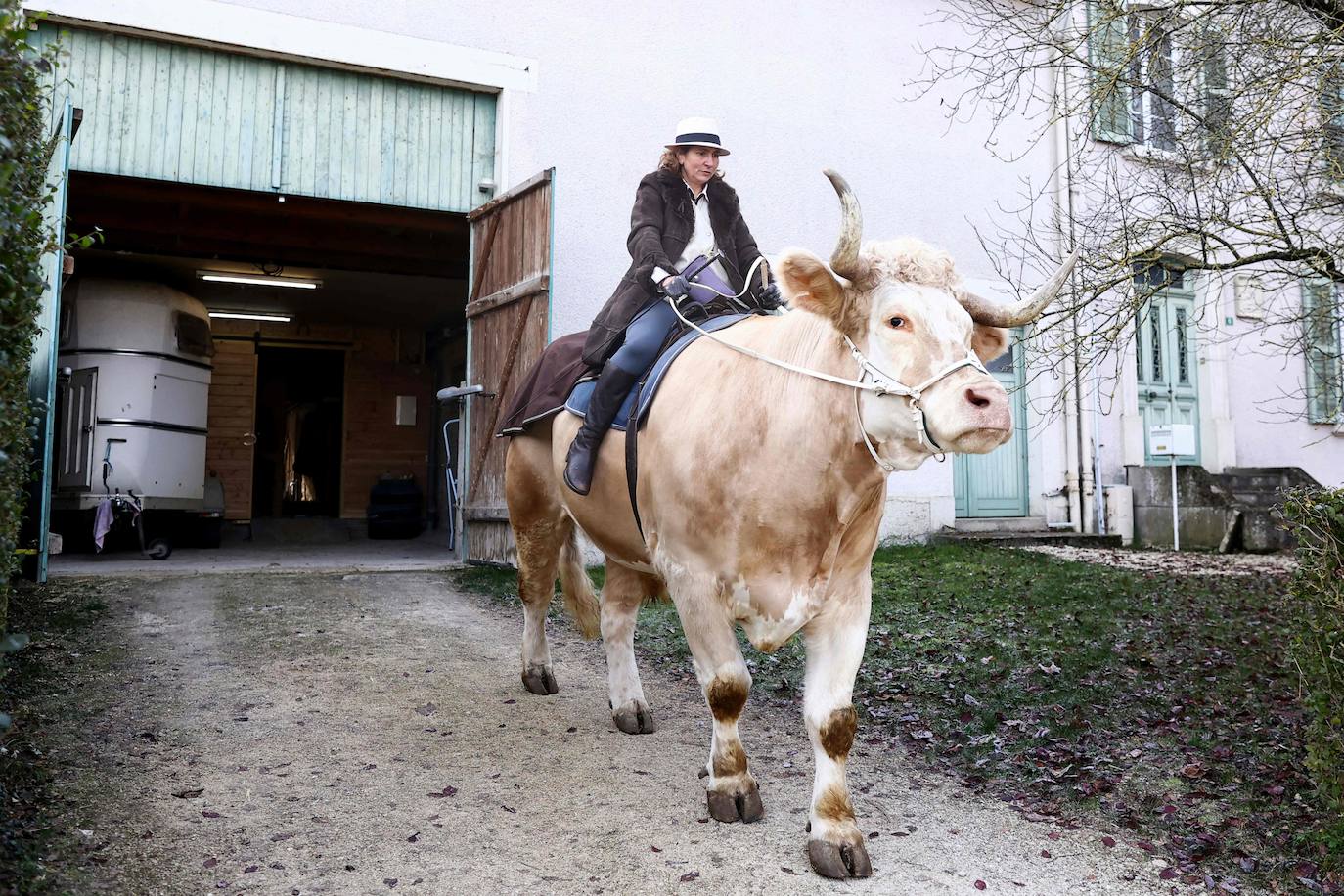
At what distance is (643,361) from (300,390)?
1600 cm

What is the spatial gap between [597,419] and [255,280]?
11.5 metres

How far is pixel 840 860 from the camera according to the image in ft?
9.48

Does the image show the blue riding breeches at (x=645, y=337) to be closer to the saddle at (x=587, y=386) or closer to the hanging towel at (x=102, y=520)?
the saddle at (x=587, y=386)

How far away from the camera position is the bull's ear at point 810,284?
293 cm

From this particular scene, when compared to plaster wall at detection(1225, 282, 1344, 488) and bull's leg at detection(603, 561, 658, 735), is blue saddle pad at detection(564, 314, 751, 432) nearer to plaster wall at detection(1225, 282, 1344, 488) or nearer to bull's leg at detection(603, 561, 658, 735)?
bull's leg at detection(603, 561, 658, 735)

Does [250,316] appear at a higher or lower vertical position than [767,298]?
higher

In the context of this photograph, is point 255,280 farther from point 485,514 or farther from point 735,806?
point 735,806

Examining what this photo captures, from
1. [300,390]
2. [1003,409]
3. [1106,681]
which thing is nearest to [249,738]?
[1003,409]

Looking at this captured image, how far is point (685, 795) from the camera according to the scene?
354cm

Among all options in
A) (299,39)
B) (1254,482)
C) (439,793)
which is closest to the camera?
(439,793)

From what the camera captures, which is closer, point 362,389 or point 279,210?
point 279,210

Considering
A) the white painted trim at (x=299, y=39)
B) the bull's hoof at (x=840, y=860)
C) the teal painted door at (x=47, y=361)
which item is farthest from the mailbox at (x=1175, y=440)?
the teal painted door at (x=47, y=361)

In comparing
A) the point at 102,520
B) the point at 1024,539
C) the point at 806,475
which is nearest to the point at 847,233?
the point at 806,475

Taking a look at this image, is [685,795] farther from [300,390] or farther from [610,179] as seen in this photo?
[300,390]
